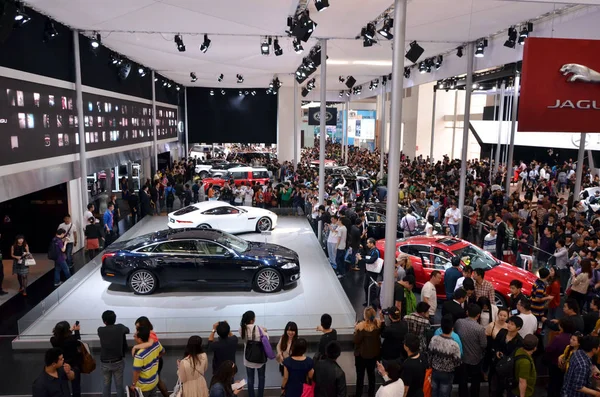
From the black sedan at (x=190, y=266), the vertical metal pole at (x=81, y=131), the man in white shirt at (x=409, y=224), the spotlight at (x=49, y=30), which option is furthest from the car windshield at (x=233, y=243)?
the spotlight at (x=49, y=30)

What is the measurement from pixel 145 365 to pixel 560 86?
24.8 ft

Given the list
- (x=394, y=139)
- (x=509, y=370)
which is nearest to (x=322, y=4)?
(x=394, y=139)

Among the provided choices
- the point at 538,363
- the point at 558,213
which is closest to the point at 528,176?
the point at 558,213

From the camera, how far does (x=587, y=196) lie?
17078mm

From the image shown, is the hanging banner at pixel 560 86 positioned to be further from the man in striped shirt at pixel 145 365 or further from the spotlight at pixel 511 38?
the man in striped shirt at pixel 145 365

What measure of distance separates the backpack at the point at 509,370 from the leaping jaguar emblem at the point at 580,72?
5.03 metres

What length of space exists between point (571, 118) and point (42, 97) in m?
11.0

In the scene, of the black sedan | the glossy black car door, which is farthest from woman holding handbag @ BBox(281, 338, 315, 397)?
the glossy black car door

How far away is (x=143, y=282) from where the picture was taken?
9.58 meters

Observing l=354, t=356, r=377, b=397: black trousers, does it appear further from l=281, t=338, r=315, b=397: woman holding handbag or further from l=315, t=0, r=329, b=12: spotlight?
l=315, t=0, r=329, b=12: spotlight

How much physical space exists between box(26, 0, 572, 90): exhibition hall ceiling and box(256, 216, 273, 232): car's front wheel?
17.5 ft

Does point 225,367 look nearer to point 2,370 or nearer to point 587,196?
point 2,370

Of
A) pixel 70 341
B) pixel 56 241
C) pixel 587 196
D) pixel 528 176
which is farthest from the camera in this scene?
pixel 528 176

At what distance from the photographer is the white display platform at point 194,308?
24.6 ft
